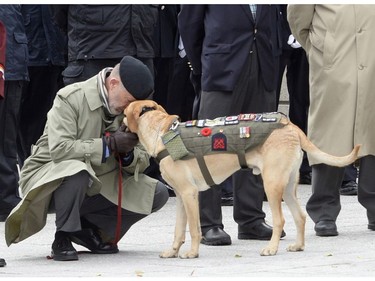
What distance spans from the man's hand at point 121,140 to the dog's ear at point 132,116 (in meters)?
0.07

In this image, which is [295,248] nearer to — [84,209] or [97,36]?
[84,209]

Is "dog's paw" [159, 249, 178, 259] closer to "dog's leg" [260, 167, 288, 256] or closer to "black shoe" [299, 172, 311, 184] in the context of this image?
"dog's leg" [260, 167, 288, 256]

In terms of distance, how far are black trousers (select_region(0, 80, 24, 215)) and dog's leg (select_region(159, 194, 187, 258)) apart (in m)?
2.39

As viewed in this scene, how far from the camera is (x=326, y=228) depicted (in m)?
8.80

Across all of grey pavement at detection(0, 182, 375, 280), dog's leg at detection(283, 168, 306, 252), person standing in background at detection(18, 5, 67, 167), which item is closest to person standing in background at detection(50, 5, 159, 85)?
person standing in background at detection(18, 5, 67, 167)

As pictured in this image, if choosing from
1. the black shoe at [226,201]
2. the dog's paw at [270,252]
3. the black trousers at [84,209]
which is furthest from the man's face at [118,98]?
the black shoe at [226,201]

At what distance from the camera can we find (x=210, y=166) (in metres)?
7.71

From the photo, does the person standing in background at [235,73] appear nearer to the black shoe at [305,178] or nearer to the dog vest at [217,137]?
the dog vest at [217,137]

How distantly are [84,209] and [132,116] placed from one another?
2.54 ft

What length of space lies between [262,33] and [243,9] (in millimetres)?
232

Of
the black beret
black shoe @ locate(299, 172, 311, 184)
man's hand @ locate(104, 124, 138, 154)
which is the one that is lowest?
black shoe @ locate(299, 172, 311, 184)

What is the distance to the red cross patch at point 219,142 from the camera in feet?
25.2

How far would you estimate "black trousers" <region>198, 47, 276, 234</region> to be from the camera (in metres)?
8.53
